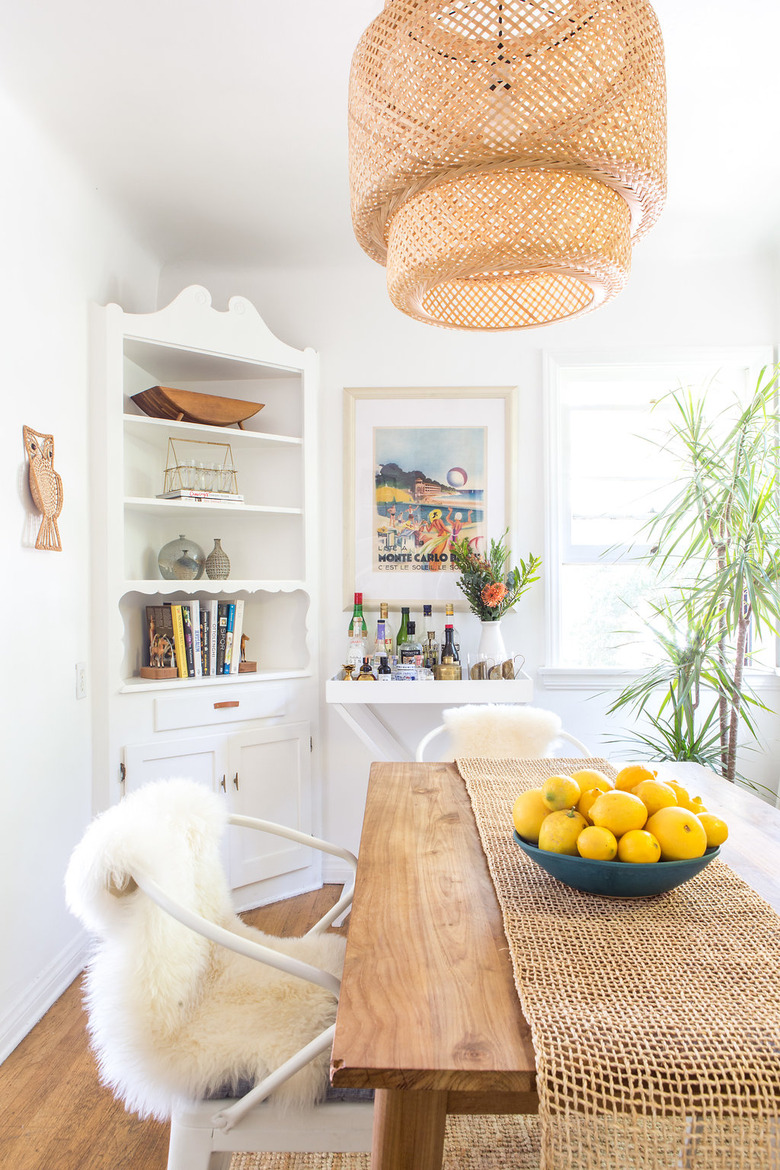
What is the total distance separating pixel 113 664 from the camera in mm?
2727

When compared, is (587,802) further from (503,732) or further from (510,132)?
(503,732)

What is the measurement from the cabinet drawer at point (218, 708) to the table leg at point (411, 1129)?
6.88 feet

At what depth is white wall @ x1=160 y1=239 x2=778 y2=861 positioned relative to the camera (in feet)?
10.7

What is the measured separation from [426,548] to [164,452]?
1.18 meters

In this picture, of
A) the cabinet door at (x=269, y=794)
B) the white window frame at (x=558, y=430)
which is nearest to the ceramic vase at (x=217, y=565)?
the cabinet door at (x=269, y=794)

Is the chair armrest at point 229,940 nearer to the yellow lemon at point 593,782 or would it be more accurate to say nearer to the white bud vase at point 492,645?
the yellow lemon at point 593,782

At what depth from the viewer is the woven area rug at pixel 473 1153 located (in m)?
1.60

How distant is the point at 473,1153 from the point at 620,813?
3.26ft

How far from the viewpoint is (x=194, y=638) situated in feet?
9.73

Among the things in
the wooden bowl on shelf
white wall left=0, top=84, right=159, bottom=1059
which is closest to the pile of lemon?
white wall left=0, top=84, right=159, bottom=1059

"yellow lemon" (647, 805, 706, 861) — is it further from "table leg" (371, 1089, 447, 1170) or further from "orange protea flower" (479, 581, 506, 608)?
"orange protea flower" (479, 581, 506, 608)

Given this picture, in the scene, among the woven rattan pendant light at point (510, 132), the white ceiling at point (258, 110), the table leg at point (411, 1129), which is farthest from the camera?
the white ceiling at point (258, 110)

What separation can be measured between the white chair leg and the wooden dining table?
0.41 meters

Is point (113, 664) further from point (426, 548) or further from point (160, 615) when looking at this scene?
point (426, 548)
